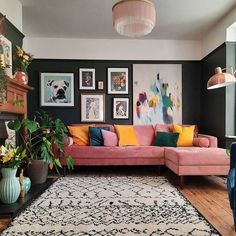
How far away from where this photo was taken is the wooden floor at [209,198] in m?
2.13

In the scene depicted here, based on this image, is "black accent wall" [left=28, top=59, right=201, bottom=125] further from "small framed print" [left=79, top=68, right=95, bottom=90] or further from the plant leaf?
the plant leaf

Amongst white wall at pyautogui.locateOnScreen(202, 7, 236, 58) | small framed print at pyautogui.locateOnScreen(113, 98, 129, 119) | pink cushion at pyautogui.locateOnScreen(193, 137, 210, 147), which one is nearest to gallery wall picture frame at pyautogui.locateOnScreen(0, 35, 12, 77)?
small framed print at pyautogui.locateOnScreen(113, 98, 129, 119)

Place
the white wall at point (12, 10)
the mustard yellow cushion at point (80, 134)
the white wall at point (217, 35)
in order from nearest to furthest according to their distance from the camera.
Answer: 1. the white wall at point (12, 10)
2. the white wall at point (217, 35)
3. the mustard yellow cushion at point (80, 134)

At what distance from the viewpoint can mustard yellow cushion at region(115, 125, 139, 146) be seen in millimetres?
4633

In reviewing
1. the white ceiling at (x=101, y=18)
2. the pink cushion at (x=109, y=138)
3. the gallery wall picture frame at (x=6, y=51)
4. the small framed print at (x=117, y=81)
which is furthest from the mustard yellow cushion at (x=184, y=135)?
the gallery wall picture frame at (x=6, y=51)

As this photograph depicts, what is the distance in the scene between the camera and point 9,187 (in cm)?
246

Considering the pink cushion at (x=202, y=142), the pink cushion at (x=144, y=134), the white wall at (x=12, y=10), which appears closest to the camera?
the white wall at (x=12, y=10)

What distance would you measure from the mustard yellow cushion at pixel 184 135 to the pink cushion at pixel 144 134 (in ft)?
1.58

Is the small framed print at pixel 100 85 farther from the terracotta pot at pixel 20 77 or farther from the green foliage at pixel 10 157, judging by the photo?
the green foliage at pixel 10 157

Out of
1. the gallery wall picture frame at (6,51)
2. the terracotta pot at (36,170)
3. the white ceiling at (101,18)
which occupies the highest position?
the white ceiling at (101,18)

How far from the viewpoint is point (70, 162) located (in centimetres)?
368

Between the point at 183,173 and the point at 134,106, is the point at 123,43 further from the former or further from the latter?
the point at 183,173

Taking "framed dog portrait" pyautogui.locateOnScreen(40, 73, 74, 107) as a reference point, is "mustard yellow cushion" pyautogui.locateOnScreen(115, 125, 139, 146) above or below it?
below

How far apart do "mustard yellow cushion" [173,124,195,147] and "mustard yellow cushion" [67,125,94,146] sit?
1.75 metres
